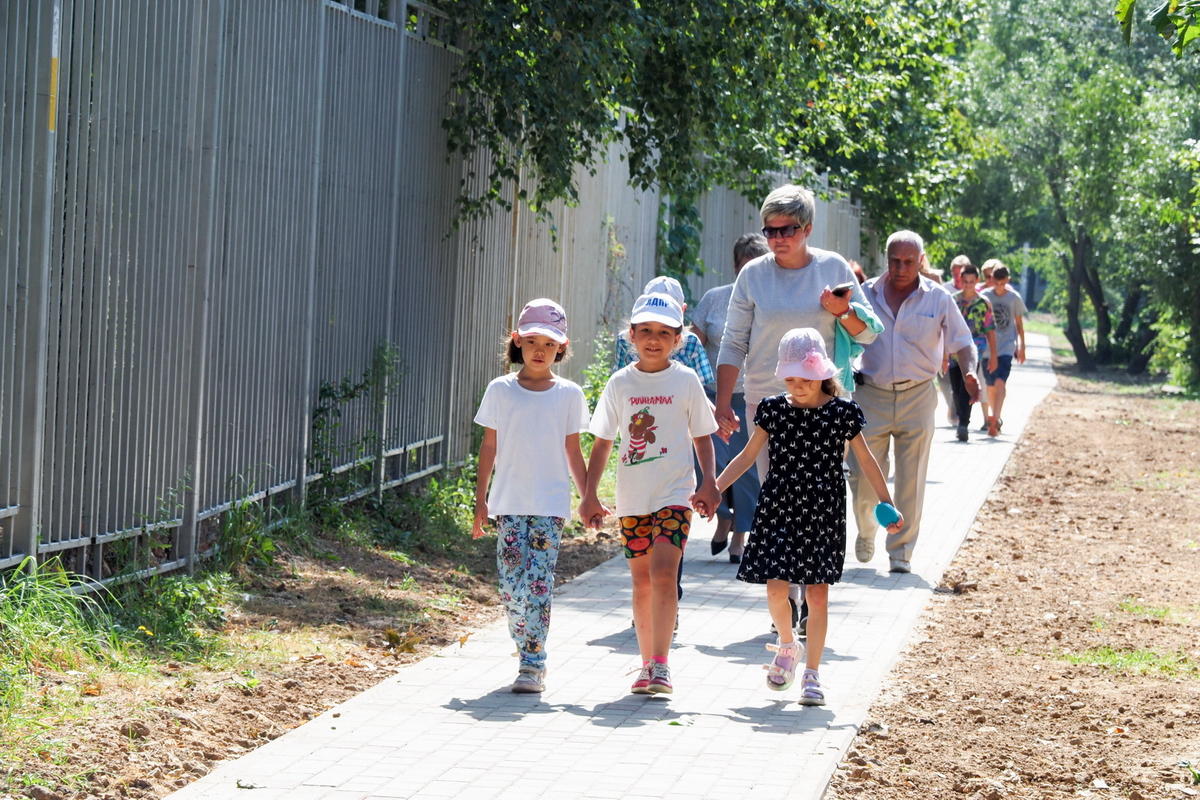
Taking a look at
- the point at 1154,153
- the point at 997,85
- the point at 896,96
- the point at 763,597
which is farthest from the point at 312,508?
the point at 997,85

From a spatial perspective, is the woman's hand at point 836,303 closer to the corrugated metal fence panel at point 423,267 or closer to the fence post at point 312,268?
the fence post at point 312,268

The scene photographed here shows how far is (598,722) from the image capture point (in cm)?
554

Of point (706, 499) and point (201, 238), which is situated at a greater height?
point (201, 238)

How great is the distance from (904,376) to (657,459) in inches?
129

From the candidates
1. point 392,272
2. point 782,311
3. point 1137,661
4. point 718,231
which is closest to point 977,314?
point 718,231

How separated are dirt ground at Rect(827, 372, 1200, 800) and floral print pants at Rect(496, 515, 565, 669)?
1334 millimetres

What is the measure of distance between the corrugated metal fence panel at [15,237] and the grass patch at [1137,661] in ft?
15.5

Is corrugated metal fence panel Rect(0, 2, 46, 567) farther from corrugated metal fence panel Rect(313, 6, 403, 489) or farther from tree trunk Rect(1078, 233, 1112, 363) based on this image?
tree trunk Rect(1078, 233, 1112, 363)

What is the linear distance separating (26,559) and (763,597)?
4052mm

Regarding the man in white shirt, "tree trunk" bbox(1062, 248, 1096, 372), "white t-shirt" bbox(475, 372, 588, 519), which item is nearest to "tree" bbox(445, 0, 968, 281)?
the man in white shirt

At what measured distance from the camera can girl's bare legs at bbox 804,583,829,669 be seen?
19.6 ft

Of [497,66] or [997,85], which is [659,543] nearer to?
[497,66]

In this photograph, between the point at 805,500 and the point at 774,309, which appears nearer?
the point at 805,500

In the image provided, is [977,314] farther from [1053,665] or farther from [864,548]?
[1053,665]
